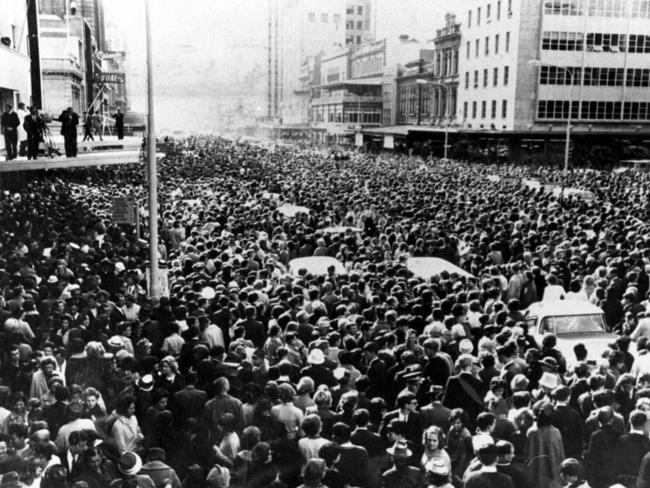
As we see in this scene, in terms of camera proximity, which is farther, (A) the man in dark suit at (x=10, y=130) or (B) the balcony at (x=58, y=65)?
(B) the balcony at (x=58, y=65)

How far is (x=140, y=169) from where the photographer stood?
3994 centimetres

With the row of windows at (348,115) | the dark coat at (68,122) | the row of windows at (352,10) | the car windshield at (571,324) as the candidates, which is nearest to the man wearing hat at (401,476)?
the car windshield at (571,324)

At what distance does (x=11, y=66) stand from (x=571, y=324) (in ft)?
60.9

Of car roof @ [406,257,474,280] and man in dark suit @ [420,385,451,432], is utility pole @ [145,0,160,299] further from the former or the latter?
man in dark suit @ [420,385,451,432]

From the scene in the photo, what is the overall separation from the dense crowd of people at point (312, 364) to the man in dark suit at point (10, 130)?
1660 mm

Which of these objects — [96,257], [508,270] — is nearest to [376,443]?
[508,270]

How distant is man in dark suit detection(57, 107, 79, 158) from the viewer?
23.0 m

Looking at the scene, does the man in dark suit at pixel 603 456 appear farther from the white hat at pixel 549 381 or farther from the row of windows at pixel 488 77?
the row of windows at pixel 488 77

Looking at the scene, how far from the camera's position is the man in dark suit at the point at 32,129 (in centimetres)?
2097

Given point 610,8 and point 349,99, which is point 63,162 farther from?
point 349,99

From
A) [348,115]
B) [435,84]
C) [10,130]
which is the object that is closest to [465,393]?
[10,130]

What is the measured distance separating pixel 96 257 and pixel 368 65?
9316cm

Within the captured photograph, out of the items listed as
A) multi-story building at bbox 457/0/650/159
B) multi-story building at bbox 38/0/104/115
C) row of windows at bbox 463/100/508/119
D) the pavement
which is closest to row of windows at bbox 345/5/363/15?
row of windows at bbox 463/100/508/119

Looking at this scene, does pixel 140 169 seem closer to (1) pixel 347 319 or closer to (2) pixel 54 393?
(1) pixel 347 319
